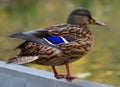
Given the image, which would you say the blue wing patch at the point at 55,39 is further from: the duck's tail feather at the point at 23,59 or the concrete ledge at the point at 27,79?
the concrete ledge at the point at 27,79

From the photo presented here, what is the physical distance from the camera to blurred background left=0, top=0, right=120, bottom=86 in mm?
8445

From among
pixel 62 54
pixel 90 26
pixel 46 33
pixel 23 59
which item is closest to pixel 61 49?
pixel 62 54

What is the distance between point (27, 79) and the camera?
4.08 meters

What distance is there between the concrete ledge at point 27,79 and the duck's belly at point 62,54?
137 millimetres

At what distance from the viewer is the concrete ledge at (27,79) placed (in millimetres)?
3924

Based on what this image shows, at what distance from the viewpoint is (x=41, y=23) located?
43.0ft

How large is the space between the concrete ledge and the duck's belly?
0.14 m

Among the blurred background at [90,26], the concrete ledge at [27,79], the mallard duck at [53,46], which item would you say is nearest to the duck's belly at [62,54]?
the mallard duck at [53,46]

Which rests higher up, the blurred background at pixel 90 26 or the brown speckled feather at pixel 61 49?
the blurred background at pixel 90 26

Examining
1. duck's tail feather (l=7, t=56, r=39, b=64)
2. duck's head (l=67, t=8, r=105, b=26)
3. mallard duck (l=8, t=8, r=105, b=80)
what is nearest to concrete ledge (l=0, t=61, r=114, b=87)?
mallard duck (l=8, t=8, r=105, b=80)

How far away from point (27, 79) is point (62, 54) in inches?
13.9

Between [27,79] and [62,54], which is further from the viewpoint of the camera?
[27,79]

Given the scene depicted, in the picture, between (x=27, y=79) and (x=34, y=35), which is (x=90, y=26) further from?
(x=34, y=35)

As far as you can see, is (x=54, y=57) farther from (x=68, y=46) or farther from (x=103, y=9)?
(x=103, y=9)
